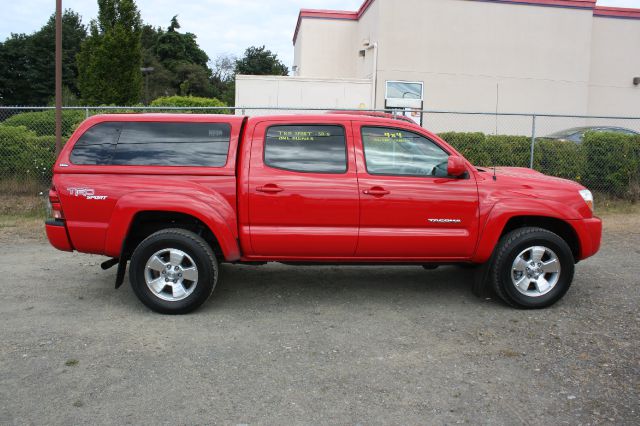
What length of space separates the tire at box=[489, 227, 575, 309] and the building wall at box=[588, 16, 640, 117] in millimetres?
17009

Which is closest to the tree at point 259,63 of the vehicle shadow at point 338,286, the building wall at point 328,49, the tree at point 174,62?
the tree at point 174,62

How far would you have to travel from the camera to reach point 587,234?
559cm

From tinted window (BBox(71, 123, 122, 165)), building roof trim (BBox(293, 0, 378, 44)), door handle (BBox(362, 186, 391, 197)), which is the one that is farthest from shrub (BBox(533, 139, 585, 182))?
building roof trim (BBox(293, 0, 378, 44))

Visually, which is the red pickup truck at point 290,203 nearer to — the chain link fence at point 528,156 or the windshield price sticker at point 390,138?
the windshield price sticker at point 390,138

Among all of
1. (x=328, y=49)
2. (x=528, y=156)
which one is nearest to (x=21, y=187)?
(x=528, y=156)

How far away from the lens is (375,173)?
544cm

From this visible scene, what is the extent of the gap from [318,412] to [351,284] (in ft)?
9.68

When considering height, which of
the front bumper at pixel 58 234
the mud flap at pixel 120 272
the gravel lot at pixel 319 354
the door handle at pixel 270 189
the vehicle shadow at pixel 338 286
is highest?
the door handle at pixel 270 189

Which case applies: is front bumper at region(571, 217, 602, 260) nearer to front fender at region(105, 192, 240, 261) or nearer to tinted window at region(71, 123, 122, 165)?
front fender at region(105, 192, 240, 261)

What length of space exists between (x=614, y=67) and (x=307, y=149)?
1882cm

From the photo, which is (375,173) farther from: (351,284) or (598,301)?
(598,301)

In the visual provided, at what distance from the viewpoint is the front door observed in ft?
17.6

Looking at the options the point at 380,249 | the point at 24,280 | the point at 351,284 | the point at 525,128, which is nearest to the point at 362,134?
the point at 380,249

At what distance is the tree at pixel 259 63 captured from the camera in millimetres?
70750
